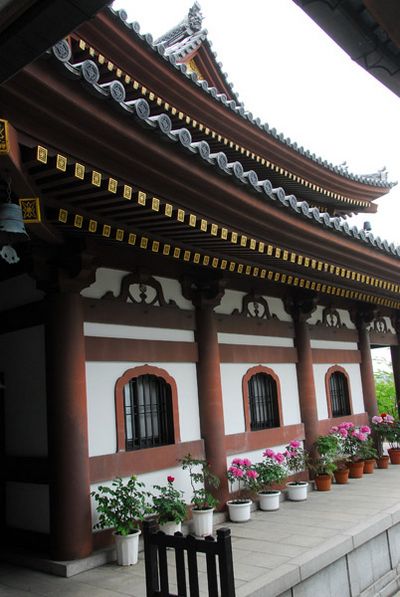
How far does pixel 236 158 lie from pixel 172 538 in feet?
25.5

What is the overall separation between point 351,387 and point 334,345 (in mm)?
1068

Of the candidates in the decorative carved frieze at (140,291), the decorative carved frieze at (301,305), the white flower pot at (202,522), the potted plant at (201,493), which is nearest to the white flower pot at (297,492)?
the potted plant at (201,493)

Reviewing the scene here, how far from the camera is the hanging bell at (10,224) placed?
352cm

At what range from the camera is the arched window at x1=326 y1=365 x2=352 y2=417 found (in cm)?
1119

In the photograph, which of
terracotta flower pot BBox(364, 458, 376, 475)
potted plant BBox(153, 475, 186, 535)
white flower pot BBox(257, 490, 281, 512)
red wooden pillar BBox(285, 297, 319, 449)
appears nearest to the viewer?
potted plant BBox(153, 475, 186, 535)

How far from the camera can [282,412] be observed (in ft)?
31.2

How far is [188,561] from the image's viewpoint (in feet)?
12.7

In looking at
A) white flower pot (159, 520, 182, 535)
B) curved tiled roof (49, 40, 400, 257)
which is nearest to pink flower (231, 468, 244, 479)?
white flower pot (159, 520, 182, 535)

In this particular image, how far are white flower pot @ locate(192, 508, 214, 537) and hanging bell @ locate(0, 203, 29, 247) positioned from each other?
15.7 ft

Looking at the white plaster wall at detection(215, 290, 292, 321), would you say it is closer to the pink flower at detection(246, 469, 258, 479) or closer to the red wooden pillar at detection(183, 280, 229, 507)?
the red wooden pillar at detection(183, 280, 229, 507)

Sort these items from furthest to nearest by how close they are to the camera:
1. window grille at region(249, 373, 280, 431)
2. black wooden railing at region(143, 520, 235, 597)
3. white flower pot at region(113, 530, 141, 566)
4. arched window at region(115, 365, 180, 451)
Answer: window grille at region(249, 373, 280, 431) < arched window at region(115, 365, 180, 451) < white flower pot at region(113, 530, 141, 566) < black wooden railing at region(143, 520, 235, 597)

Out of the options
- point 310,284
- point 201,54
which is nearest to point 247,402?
point 310,284

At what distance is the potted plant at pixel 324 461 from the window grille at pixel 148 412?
3.34m

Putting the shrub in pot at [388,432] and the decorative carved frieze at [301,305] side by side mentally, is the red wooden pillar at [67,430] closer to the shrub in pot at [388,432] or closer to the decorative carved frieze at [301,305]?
the decorative carved frieze at [301,305]
